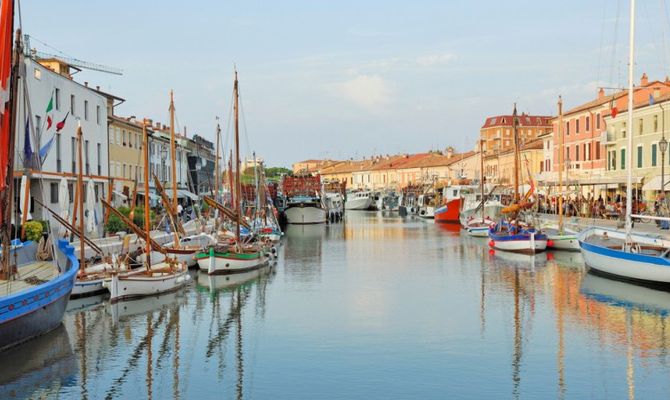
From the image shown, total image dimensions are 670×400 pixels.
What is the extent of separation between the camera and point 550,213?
78.2 metres

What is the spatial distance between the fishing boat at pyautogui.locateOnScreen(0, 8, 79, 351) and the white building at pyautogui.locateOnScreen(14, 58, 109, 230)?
17862mm

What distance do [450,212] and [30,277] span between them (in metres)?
76.9

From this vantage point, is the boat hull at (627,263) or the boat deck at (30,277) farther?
the boat hull at (627,263)

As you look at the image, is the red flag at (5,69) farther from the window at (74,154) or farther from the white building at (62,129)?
the window at (74,154)

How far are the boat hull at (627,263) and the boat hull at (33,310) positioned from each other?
22256mm

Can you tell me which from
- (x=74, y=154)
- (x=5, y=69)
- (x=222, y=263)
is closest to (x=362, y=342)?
(x=5, y=69)

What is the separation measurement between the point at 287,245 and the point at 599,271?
Result: 30.3 metres

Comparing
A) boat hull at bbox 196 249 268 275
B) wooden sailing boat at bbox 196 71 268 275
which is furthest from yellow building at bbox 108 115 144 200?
boat hull at bbox 196 249 268 275

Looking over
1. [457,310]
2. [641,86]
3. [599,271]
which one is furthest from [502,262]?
[641,86]

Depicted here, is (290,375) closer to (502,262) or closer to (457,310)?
(457,310)

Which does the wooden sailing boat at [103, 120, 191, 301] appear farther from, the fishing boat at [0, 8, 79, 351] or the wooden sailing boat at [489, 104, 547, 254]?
the wooden sailing boat at [489, 104, 547, 254]

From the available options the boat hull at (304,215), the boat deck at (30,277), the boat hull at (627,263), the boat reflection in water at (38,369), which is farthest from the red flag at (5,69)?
the boat hull at (304,215)

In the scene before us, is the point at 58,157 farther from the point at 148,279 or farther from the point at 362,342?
the point at 362,342

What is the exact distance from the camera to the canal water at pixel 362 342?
1945 centimetres
